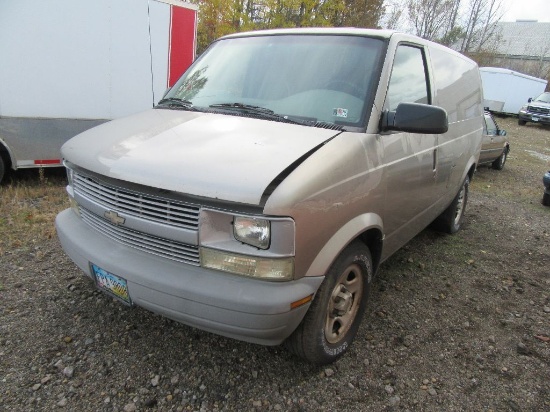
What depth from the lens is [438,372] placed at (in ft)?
8.59

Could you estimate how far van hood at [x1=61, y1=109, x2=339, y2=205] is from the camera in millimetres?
1961

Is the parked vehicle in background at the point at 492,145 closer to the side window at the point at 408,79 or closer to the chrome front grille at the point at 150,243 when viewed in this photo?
the side window at the point at 408,79

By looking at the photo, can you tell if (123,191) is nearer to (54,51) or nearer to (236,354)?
(236,354)

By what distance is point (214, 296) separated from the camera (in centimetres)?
197

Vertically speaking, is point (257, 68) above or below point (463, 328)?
above

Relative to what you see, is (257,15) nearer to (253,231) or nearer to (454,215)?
(454,215)

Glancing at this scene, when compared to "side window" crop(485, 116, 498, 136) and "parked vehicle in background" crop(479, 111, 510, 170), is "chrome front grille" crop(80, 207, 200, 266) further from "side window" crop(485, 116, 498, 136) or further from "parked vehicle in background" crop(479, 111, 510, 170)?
"side window" crop(485, 116, 498, 136)

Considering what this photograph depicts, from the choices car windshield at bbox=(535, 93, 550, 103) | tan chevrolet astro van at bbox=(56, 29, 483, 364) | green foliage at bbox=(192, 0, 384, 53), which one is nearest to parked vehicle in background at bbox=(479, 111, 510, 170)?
tan chevrolet astro van at bbox=(56, 29, 483, 364)

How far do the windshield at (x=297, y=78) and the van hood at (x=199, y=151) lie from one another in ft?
0.76

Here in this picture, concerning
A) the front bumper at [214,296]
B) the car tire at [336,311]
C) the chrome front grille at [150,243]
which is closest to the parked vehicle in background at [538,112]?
the car tire at [336,311]

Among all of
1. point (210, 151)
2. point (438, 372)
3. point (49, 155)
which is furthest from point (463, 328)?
point (49, 155)

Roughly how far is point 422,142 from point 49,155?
474 centimetres

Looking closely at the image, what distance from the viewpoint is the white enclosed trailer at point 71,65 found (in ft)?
16.6

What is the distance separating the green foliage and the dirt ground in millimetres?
14804
